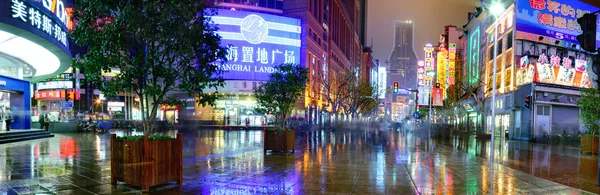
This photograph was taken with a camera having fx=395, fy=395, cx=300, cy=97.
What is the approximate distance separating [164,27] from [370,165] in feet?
26.2

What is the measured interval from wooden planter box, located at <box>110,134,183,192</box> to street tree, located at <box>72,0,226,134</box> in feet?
2.86

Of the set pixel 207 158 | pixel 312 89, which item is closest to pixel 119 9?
pixel 207 158

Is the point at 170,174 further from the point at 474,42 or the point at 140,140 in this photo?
the point at 474,42

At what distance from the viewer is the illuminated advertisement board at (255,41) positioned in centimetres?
6003

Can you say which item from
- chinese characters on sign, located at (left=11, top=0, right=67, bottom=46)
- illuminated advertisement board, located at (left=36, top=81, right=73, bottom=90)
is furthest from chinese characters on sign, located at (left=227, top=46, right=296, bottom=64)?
chinese characters on sign, located at (left=11, top=0, right=67, bottom=46)

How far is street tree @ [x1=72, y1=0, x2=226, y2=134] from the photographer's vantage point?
28.2ft

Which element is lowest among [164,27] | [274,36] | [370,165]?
[370,165]

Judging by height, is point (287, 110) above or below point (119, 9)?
below

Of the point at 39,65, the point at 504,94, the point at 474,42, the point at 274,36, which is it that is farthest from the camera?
the point at 274,36

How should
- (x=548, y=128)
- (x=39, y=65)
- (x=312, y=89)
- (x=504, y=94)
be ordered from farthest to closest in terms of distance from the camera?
(x=312, y=89) → (x=504, y=94) → (x=548, y=128) → (x=39, y=65)

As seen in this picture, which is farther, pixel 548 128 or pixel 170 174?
pixel 548 128

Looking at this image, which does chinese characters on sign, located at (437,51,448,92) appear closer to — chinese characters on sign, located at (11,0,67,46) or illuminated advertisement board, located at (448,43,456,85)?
illuminated advertisement board, located at (448,43,456,85)

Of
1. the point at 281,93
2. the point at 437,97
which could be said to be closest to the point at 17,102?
the point at 281,93

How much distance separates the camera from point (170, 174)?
8719mm
